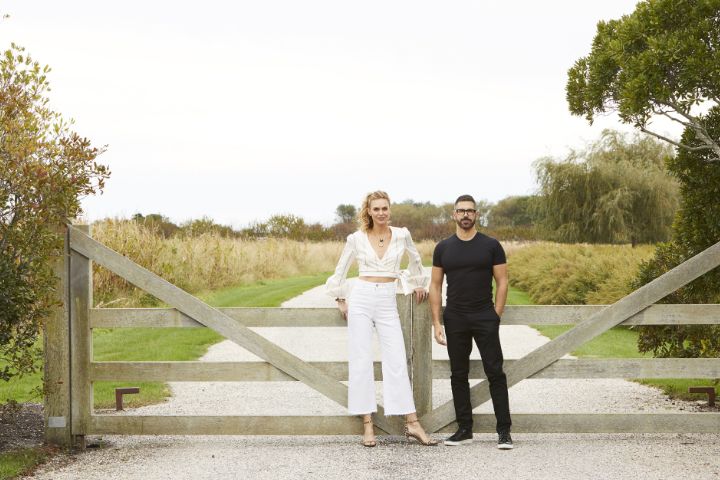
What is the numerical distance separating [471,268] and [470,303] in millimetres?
297

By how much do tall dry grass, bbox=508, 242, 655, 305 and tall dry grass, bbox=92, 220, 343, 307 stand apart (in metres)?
9.73

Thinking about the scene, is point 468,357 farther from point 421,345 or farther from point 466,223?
point 466,223

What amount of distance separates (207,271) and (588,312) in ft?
63.3

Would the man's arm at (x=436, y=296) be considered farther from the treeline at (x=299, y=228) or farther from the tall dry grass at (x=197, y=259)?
the tall dry grass at (x=197, y=259)

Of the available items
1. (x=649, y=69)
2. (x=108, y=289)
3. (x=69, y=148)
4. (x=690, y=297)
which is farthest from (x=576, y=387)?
(x=108, y=289)

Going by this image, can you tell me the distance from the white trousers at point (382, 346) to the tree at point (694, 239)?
4.10 meters

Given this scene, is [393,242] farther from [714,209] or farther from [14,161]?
[714,209]

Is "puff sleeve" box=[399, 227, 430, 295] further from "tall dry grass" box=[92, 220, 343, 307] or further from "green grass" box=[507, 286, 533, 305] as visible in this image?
"green grass" box=[507, 286, 533, 305]

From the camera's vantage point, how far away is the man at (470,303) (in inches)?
268

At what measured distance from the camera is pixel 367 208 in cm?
701

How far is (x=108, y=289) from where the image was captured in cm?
1884

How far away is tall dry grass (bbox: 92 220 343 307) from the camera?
19.4 meters

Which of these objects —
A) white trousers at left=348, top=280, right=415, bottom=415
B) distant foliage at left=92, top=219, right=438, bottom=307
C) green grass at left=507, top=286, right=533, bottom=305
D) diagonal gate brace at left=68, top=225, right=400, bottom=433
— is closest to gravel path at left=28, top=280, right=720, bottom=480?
white trousers at left=348, top=280, right=415, bottom=415

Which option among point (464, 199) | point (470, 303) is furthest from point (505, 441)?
point (464, 199)
